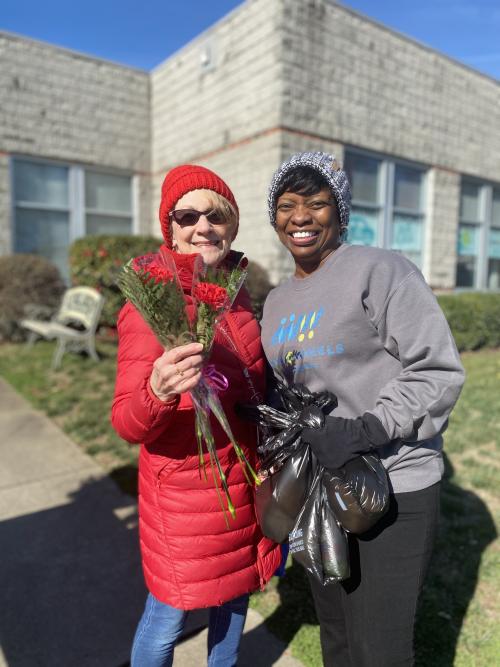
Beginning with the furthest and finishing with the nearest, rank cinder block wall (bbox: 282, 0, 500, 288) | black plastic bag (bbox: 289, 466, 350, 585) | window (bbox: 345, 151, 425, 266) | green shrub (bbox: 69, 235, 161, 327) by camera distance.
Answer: window (bbox: 345, 151, 425, 266), green shrub (bbox: 69, 235, 161, 327), cinder block wall (bbox: 282, 0, 500, 288), black plastic bag (bbox: 289, 466, 350, 585)

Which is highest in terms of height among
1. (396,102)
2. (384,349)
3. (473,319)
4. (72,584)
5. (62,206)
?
(396,102)

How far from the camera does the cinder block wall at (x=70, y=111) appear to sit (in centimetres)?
990

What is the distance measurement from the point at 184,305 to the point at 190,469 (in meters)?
0.58

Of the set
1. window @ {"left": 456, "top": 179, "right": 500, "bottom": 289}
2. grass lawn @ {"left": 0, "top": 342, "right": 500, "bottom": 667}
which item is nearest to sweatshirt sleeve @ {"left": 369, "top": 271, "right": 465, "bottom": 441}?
grass lawn @ {"left": 0, "top": 342, "right": 500, "bottom": 667}

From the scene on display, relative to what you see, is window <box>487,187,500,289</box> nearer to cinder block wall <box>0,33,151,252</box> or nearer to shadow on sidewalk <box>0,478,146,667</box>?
cinder block wall <box>0,33,151,252</box>

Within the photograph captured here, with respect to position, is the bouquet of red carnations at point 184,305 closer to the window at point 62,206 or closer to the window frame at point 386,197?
the window frame at point 386,197

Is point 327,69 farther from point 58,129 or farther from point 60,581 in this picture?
point 60,581

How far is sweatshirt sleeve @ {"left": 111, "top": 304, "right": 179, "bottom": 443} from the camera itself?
1409mm

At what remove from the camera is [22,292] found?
912cm

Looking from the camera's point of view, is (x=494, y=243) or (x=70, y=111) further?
(x=494, y=243)

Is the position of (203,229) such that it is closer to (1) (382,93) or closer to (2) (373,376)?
(2) (373,376)

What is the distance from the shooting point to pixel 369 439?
4.78 feet

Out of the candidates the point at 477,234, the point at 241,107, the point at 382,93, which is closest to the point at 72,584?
the point at 241,107

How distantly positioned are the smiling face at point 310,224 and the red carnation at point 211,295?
492 mm
